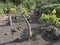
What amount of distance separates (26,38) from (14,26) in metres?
5.16

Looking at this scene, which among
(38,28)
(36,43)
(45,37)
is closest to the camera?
(36,43)

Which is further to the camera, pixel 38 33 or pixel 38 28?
pixel 38 28

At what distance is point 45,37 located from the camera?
19531 millimetres

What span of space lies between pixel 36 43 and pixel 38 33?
9.28ft

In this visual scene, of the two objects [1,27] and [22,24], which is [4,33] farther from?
[22,24]

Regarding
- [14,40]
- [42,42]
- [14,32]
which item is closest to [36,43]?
[42,42]

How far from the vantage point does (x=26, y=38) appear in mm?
19062

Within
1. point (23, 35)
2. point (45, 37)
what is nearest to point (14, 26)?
point (23, 35)

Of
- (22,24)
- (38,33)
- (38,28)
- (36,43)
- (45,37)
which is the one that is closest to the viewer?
(36,43)

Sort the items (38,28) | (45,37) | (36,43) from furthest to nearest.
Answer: (38,28) < (45,37) < (36,43)

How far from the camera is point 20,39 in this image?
62.3 feet

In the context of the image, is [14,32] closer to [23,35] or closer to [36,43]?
[23,35]

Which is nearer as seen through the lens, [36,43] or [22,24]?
[36,43]

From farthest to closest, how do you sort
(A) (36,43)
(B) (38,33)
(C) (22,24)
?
(C) (22,24) → (B) (38,33) → (A) (36,43)
